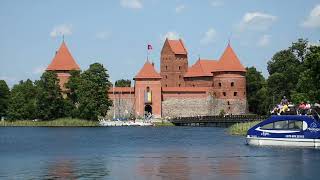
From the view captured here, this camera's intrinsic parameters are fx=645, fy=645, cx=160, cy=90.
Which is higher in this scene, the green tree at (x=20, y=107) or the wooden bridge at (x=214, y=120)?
the green tree at (x=20, y=107)

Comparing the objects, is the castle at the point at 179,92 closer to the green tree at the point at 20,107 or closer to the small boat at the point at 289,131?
the green tree at the point at 20,107

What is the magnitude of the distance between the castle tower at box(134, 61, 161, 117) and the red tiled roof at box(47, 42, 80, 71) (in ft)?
27.4

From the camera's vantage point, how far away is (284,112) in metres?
32.2

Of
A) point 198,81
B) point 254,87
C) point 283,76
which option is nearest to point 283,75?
point 283,76

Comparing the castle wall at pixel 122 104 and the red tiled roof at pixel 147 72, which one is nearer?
the castle wall at pixel 122 104

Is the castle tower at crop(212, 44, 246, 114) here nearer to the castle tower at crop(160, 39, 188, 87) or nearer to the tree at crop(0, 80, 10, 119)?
the castle tower at crop(160, 39, 188, 87)

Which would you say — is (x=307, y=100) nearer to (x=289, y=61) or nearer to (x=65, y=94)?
(x=289, y=61)

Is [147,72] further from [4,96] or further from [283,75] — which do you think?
[283,75]

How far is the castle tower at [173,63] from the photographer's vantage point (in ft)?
320

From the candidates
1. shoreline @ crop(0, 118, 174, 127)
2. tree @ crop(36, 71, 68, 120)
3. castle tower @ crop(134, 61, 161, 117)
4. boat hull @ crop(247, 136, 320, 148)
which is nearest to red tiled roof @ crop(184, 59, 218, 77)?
castle tower @ crop(134, 61, 161, 117)

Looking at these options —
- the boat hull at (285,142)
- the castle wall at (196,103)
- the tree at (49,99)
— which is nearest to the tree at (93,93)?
the tree at (49,99)

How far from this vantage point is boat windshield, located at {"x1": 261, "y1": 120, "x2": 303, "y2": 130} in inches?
1141

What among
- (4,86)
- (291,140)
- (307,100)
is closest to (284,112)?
(291,140)

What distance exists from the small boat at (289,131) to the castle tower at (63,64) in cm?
5422
